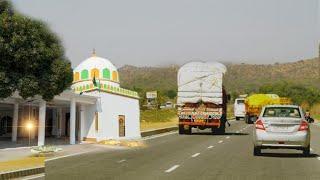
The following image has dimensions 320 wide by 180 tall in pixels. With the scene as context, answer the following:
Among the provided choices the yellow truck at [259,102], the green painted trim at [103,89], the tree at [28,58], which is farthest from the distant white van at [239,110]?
the tree at [28,58]

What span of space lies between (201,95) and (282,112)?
1667 centimetres

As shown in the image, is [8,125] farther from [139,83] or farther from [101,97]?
[139,83]

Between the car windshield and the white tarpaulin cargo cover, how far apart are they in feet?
53.6

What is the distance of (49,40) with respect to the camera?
29406mm

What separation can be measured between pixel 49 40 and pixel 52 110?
1626 cm

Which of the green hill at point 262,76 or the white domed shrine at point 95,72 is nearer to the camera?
the white domed shrine at point 95,72

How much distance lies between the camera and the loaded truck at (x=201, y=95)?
3869 cm

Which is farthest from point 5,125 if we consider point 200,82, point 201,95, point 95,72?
point 201,95

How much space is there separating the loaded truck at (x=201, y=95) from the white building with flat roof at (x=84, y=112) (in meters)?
4.68

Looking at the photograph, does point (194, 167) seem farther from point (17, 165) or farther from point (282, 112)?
point (282, 112)

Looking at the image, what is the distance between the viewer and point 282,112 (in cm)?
2234

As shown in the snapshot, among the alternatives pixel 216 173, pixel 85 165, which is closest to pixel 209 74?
pixel 85 165

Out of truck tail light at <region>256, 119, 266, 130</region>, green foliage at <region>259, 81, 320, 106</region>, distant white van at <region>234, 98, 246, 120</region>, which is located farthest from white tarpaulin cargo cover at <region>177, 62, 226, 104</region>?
green foliage at <region>259, 81, 320, 106</region>

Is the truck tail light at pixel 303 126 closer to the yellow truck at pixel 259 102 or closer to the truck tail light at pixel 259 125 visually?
the truck tail light at pixel 259 125
